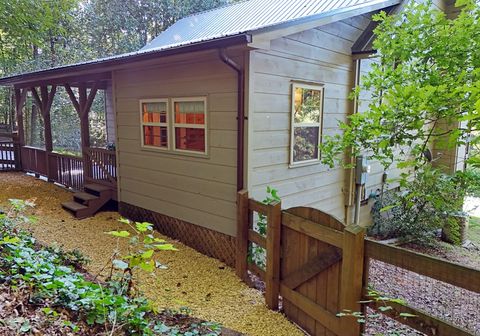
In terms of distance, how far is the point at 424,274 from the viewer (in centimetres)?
245

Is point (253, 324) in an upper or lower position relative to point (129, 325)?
lower

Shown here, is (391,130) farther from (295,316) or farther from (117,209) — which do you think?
(117,209)

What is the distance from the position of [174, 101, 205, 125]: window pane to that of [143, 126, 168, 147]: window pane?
0.46 meters

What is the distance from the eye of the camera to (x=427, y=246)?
7.13 metres

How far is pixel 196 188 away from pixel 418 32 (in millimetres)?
3708

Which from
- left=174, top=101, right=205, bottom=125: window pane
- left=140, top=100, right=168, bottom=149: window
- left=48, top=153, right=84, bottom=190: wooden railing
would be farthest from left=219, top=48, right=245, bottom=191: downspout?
left=48, top=153, right=84, bottom=190: wooden railing

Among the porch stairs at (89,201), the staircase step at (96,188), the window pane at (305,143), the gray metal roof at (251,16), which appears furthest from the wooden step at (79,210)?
the window pane at (305,143)

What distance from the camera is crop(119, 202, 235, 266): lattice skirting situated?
5.11m

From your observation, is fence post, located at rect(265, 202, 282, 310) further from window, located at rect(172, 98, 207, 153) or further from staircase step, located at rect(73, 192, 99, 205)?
staircase step, located at rect(73, 192, 99, 205)

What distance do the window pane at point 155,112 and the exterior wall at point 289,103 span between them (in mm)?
1936

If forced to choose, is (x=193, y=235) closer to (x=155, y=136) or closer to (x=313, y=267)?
(x=155, y=136)

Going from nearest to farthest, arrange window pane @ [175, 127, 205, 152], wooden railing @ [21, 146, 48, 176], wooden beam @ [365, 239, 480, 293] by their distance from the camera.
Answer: wooden beam @ [365, 239, 480, 293], window pane @ [175, 127, 205, 152], wooden railing @ [21, 146, 48, 176]

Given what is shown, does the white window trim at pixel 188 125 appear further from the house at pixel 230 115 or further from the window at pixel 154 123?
the window at pixel 154 123

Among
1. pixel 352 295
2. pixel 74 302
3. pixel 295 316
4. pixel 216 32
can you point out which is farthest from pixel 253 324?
pixel 216 32
